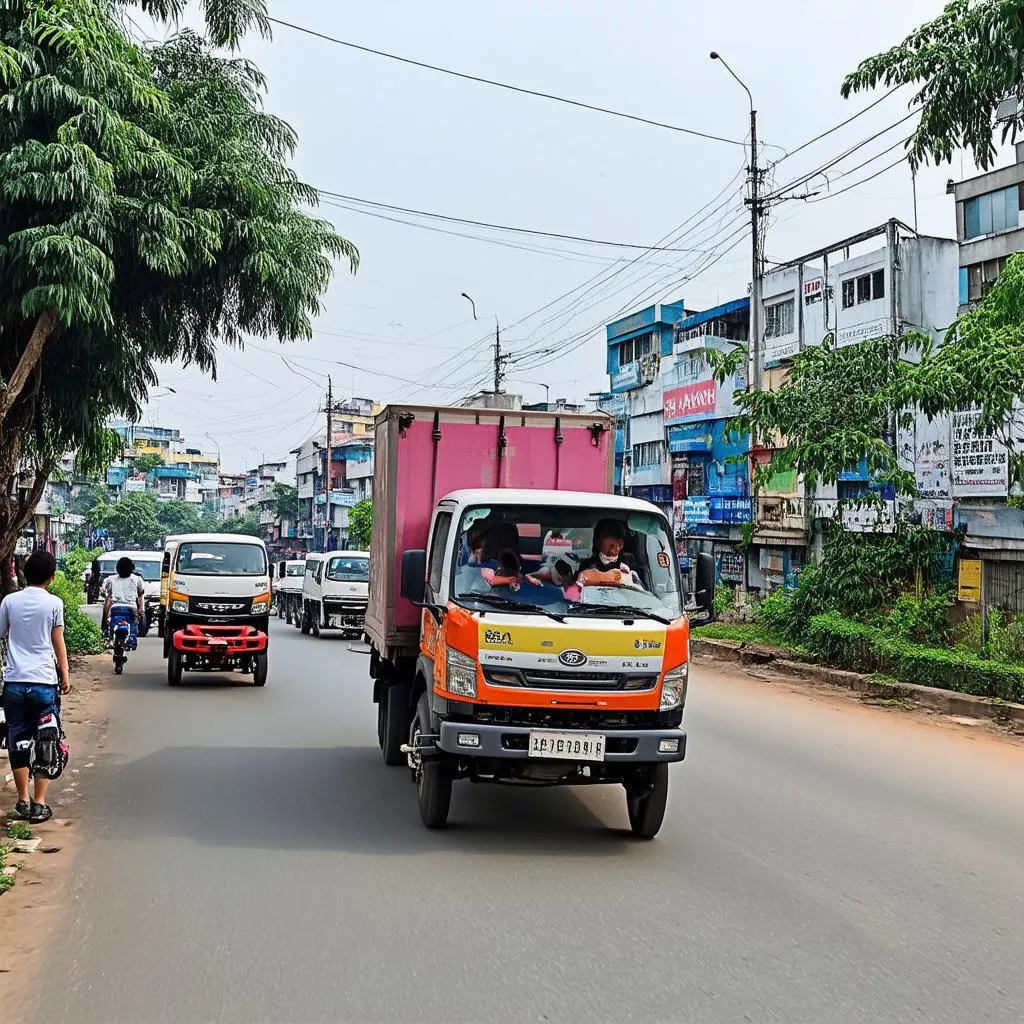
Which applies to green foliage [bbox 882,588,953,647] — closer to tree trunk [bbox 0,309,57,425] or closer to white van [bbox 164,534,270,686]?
white van [bbox 164,534,270,686]

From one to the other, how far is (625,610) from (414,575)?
1479 millimetres

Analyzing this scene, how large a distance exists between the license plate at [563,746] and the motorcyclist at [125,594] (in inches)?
507

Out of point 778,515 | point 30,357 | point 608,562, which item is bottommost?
point 608,562

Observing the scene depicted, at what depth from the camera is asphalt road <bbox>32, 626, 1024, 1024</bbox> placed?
457 centimetres

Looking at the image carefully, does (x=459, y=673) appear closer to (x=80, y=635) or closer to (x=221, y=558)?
(x=221, y=558)

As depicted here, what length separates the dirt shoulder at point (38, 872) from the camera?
16.7 feet

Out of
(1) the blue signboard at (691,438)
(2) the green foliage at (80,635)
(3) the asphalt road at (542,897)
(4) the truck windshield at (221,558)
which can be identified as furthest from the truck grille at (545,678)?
(1) the blue signboard at (691,438)

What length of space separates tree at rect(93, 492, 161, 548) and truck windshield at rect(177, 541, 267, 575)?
7955 centimetres

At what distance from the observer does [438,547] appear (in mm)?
8336

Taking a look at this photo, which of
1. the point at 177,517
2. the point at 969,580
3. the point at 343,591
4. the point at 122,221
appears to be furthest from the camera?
the point at 177,517

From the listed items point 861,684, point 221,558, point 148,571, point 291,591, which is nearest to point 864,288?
point 291,591

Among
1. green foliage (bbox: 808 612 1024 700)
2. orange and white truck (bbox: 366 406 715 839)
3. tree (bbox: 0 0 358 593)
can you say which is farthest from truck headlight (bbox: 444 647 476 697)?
green foliage (bbox: 808 612 1024 700)

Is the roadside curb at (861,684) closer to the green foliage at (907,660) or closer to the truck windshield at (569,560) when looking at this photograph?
the green foliage at (907,660)

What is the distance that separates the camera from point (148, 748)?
11.1 metres
